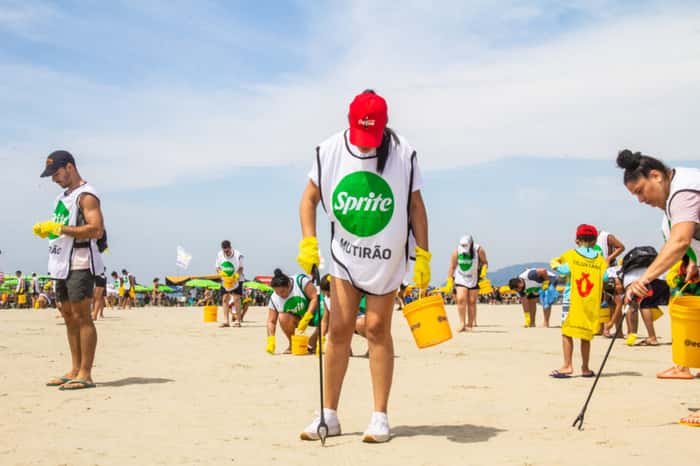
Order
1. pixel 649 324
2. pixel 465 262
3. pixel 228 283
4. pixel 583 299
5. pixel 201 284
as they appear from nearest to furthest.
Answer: pixel 583 299, pixel 649 324, pixel 465 262, pixel 228 283, pixel 201 284

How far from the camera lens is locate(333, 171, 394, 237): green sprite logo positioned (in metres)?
4.60

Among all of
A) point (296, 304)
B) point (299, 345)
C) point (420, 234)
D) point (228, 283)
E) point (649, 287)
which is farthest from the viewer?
point (228, 283)

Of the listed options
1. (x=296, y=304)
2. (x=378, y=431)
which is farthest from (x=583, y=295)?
(x=296, y=304)

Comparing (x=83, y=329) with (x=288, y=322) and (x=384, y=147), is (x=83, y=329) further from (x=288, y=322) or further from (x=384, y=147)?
(x=288, y=322)

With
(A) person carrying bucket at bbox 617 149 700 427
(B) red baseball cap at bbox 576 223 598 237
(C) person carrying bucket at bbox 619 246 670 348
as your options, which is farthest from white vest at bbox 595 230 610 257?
(A) person carrying bucket at bbox 617 149 700 427

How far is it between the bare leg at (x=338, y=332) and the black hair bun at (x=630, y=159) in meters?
1.87

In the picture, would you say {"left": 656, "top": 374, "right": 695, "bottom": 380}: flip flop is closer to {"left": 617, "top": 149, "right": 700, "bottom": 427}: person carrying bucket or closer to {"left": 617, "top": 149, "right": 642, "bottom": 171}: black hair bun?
{"left": 617, "top": 149, "right": 700, "bottom": 427}: person carrying bucket

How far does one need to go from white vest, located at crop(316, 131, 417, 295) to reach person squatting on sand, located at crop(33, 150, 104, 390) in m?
2.98

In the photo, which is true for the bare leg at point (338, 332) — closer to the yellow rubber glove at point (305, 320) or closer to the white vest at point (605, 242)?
the yellow rubber glove at point (305, 320)

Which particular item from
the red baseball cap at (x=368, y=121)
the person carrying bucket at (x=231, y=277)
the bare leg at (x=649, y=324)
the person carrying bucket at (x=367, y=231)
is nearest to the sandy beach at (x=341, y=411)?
the person carrying bucket at (x=367, y=231)

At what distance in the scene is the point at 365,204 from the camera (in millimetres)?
4598

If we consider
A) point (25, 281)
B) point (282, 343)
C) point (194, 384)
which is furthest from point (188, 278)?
point (194, 384)

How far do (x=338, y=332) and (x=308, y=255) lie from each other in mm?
504

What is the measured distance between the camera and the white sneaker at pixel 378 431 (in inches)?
173
